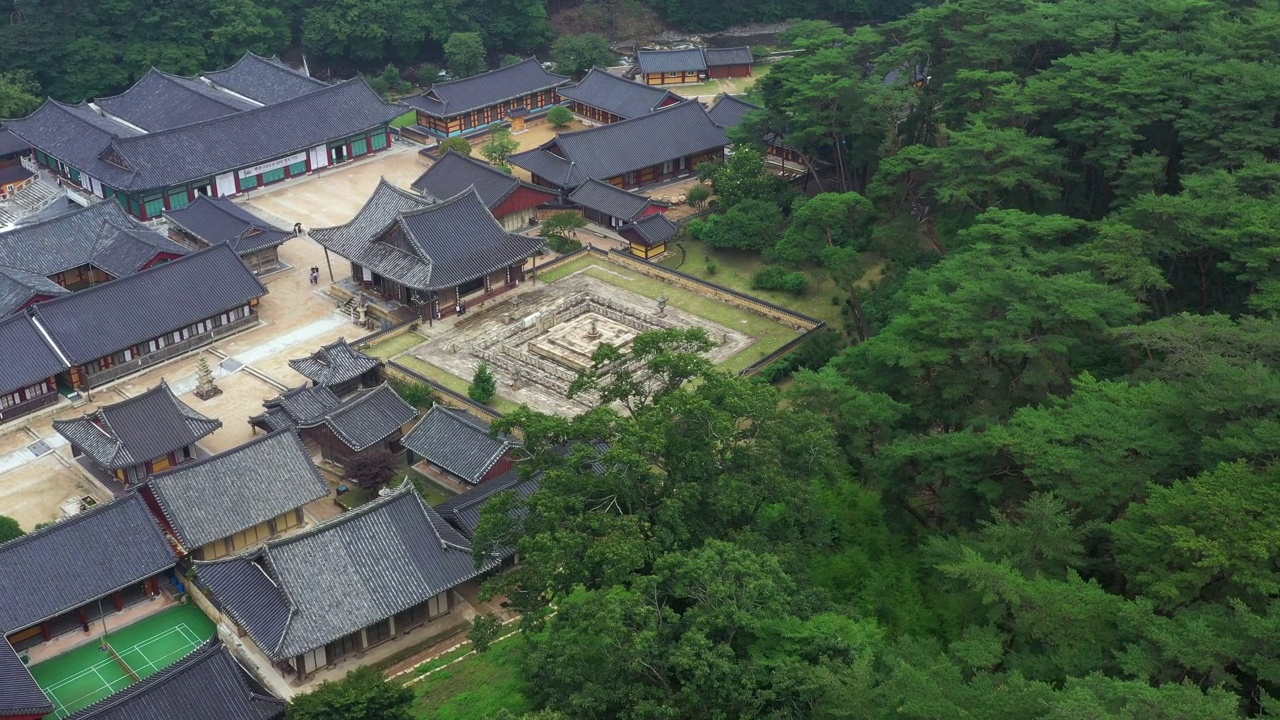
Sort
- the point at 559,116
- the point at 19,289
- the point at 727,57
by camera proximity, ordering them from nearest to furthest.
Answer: the point at 19,289
the point at 559,116
the point at 727,57

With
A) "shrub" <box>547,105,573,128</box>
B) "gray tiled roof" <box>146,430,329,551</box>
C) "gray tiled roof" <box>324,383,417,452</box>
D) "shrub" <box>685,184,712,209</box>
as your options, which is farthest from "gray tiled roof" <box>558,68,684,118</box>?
"gray tiled roof" <box>146,430,329,551</box>

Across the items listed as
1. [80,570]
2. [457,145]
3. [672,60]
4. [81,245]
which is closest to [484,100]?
[457,145]

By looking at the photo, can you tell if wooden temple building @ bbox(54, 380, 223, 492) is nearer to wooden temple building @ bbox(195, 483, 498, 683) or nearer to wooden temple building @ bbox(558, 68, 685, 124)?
wooden temple building @ bbox(195, 483, 498, 683)

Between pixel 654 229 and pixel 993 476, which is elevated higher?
pixel 993 476

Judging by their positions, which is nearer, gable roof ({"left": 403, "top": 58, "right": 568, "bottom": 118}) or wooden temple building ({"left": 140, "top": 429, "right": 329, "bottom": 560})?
wooden temple building ({"left": 140, "top": 429, "right": 329, "bottom": 560})

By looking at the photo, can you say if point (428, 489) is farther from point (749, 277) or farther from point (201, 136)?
point (201, 136)

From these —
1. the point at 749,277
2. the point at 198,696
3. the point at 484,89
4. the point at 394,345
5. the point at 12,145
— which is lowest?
the point at 749,277

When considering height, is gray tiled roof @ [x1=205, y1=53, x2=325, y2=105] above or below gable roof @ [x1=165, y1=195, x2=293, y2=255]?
above

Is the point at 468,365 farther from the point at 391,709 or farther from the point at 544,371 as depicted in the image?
the point at 391,709
